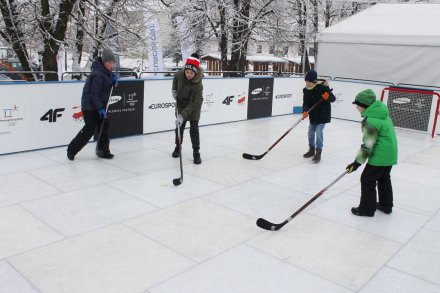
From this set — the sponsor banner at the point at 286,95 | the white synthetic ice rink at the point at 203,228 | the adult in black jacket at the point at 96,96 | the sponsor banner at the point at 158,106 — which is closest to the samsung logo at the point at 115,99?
the sponsor banner at the point at 158,106

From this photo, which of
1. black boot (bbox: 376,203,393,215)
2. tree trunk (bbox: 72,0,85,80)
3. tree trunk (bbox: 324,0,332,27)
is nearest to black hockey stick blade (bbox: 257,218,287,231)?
black boot (bbox: 376,203,393,215)

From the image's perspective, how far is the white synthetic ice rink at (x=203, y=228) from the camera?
3793 mm

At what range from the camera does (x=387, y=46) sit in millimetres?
14102

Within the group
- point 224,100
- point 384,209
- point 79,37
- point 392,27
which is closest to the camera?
point 384,209

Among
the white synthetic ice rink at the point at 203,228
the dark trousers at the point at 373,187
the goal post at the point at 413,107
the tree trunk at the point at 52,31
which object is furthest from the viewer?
the goal post at the point at 413,107

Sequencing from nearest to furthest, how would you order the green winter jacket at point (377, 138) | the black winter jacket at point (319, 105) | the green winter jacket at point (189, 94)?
the green winter jacket at point (377, 138), the green winter jacket at point (189, 94), the black winter jacket at point (319, 105)

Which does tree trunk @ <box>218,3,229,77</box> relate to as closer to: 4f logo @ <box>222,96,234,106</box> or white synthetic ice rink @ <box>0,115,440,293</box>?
4f logo @ <box>222,96,234,106</box>

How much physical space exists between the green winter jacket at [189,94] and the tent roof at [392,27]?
904 cm

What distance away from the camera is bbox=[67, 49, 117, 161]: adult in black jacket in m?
6.95

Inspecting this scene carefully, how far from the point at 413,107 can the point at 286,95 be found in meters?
3.63

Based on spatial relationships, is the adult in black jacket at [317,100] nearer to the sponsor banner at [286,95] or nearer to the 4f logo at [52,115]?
the 4f logo at [52,115]

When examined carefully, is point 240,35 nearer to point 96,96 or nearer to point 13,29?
point 13,29

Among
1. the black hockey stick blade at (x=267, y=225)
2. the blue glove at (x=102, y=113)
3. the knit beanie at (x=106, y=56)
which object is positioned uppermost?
the knit beanie at (x=106, y=56)

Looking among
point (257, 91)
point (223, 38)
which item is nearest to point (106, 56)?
point (257, 91)
